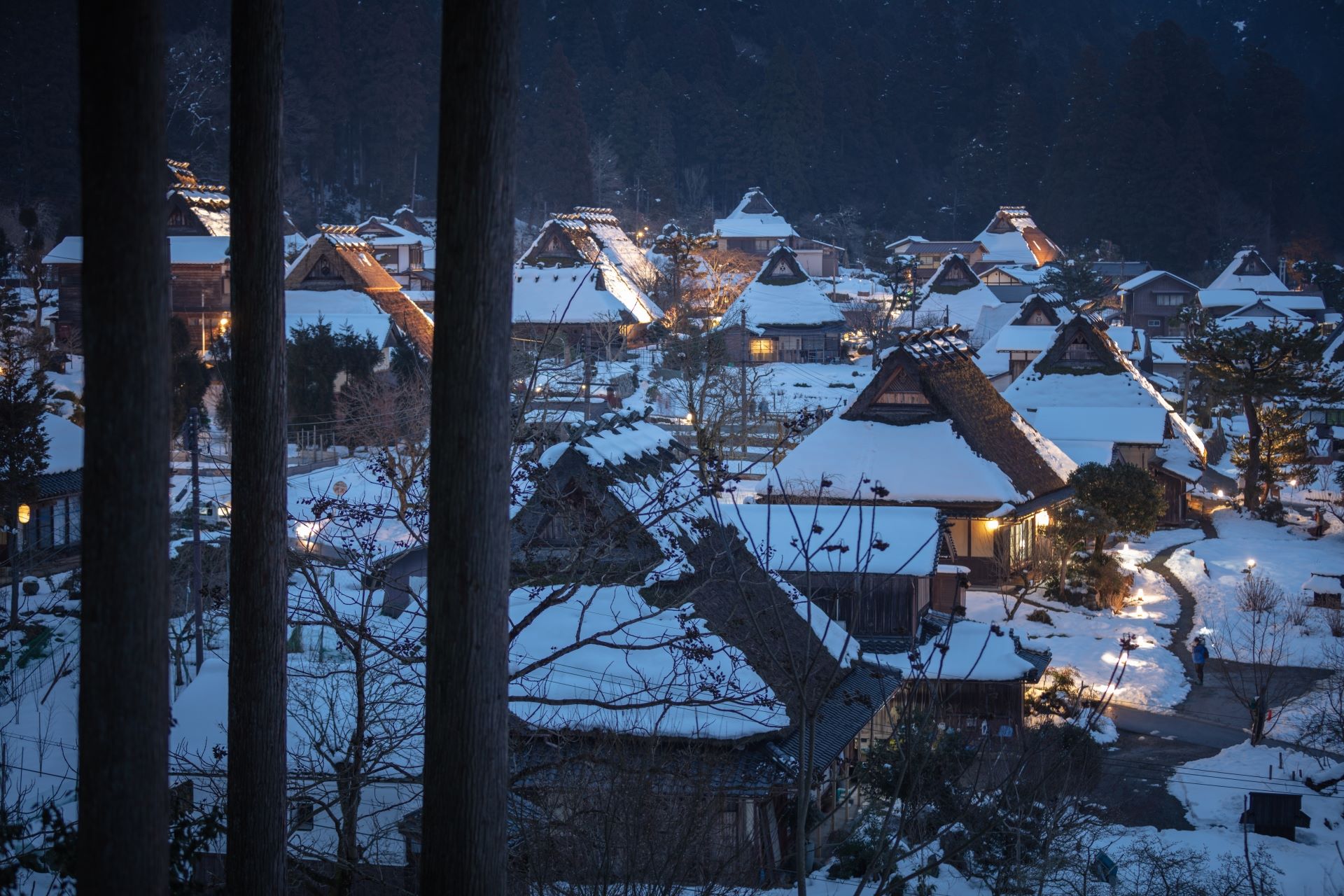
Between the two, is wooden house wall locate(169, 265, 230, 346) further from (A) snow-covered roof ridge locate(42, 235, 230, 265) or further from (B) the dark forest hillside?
(B) the dark forest hillside

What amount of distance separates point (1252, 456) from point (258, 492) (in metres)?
29.3

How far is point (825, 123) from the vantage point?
2731 inches

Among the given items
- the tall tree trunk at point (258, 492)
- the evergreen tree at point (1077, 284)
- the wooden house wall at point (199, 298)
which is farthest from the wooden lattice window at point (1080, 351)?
the tall tree trunk at point (258, 492)

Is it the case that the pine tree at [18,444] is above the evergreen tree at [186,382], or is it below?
below

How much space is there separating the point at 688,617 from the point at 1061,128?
215 ft

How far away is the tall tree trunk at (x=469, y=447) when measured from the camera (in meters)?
3.25

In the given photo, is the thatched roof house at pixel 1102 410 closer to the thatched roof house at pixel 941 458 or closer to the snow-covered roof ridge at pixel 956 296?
the thatched roof house at pixel 941 458

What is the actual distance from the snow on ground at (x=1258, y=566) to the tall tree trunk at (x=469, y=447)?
1659 centimetres

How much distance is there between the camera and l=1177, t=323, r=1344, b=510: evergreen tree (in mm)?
27547

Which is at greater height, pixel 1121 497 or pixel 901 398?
pixel 901 398

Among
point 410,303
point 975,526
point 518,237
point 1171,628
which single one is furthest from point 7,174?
point 1171,628

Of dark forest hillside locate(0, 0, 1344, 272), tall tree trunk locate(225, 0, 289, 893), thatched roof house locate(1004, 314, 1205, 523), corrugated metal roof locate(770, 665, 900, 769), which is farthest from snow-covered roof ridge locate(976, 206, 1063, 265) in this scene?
tall tree trunk locate(225, 0, 289, 893)

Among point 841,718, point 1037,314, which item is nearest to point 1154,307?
point 1037,314

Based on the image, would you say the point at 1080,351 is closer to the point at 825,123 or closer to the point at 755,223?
the point at 755,223
